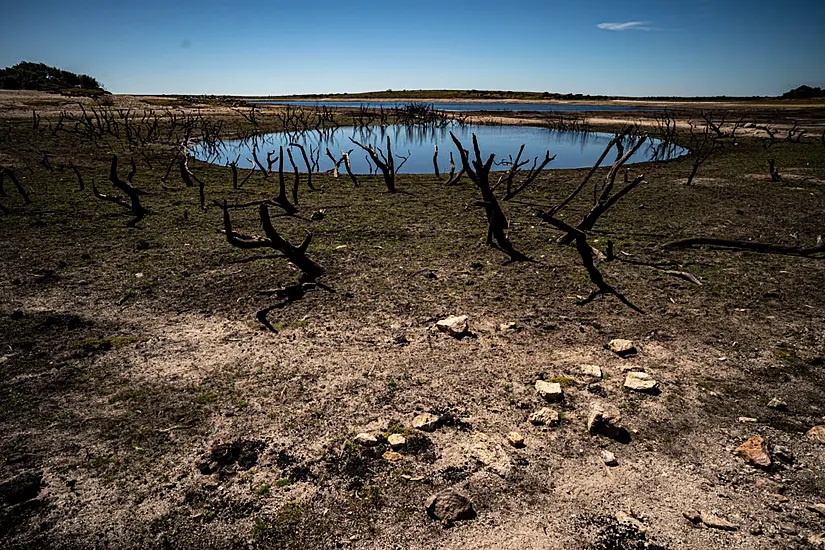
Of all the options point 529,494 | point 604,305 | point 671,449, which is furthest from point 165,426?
point 604,305

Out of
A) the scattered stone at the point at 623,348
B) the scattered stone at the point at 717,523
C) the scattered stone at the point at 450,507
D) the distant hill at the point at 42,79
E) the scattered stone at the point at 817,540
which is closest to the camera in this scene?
the scattered stone at the point at 817,540

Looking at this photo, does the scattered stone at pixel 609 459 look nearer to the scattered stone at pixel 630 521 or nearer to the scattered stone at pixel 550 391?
the scattered stone at pixel 630 521

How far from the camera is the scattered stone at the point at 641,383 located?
15.6 ft

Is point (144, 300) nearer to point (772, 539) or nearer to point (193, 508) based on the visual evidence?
point (193, 508)

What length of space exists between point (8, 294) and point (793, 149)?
3394 cm

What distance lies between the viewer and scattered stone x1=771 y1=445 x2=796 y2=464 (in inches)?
149

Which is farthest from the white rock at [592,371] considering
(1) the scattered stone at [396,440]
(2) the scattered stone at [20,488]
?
(2) the scattered stone at [20,488]

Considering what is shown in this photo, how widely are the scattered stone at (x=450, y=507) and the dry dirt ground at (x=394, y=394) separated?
2.4 inches

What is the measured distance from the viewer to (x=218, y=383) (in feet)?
16.5

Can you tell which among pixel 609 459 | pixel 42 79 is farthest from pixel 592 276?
pixel 42 79

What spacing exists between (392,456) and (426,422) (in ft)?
1.70

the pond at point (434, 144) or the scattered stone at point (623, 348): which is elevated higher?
the pond at point (434, 144)

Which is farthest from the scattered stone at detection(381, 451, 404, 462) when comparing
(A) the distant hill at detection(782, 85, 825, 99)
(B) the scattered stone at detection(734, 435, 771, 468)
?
(A) the distant hill at detection(782, 85, 825, 99)

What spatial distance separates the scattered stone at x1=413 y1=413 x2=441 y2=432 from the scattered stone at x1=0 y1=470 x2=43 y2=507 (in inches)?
124
